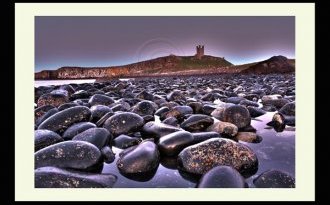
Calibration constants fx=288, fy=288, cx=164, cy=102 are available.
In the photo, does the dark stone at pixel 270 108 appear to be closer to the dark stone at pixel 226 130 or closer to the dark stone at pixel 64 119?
the dark stone at pixel 226 130

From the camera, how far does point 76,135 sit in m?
3.37

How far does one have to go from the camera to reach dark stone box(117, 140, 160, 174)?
8.56 feet

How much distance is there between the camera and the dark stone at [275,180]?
2221 millimetres

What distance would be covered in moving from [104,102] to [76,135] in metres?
2.72

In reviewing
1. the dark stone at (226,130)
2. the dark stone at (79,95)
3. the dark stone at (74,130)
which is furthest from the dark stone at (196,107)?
the dark stone at (79,95)

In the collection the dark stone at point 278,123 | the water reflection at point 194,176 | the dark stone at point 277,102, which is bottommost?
the water reflection at point 194,176

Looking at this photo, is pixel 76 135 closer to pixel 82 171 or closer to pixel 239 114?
pixel 82 171

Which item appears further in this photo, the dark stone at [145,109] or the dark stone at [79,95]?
the dark stone at [79,95]

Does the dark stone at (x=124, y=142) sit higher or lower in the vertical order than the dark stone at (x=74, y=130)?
lower

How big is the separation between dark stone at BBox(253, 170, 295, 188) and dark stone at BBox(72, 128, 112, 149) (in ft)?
5.51

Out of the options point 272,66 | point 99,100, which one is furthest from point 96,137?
point 272,66

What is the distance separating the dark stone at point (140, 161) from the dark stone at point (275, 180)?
93 cm

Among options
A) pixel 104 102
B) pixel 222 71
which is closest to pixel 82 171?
pixel 104 102

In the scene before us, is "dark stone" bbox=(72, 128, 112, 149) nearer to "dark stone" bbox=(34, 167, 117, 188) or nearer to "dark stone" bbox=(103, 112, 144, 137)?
"dark stone" bbox=(103, 112, 144, 137)
